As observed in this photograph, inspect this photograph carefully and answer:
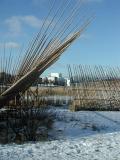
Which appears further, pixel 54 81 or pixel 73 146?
pixel 54 81

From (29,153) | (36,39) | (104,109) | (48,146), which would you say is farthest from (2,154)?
(104,109)

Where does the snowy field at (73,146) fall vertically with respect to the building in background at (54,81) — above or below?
below

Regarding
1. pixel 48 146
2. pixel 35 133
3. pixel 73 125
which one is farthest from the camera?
pixel 73 125

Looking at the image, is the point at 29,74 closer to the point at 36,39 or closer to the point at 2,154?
the point at 36,39

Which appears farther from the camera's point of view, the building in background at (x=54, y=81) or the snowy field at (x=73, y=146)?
the building in background at (x=54, y=81)

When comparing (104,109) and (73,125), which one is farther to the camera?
(104,109)

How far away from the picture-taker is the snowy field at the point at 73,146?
7.09 metres

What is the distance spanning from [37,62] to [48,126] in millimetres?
2192

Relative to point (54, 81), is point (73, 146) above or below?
below

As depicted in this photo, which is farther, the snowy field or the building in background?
the building in background

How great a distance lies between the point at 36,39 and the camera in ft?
25.8

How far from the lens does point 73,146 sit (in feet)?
25.9

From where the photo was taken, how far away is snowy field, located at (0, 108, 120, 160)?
7094mm

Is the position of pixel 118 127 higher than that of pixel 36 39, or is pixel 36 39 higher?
pixel 36 39
